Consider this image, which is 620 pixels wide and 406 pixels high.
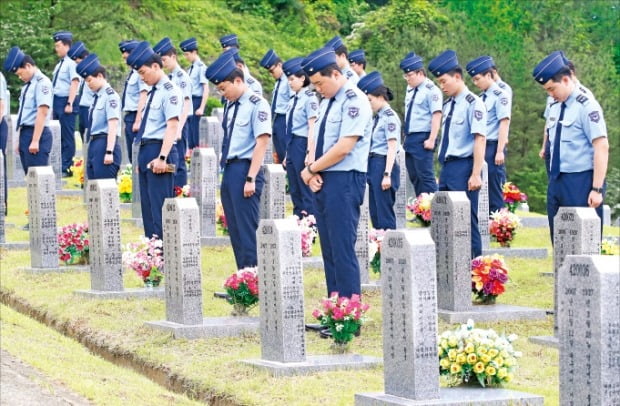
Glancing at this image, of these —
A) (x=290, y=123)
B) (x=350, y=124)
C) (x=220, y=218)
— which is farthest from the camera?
(x=220, y=218)

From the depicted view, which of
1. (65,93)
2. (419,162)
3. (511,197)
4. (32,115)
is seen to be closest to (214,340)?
(419,162)

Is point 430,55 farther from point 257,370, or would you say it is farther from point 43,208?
point 257,370

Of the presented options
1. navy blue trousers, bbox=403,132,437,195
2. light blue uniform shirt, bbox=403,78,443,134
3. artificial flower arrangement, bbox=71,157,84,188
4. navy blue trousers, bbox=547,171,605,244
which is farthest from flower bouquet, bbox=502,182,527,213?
navy blue trousers, bbox=547,171,605,244

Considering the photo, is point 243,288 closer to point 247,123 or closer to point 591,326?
point 247,123

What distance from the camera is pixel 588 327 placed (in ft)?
27.8

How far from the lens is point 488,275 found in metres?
14.4

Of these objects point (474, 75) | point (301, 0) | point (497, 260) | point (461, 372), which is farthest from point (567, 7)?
point (461, 372)

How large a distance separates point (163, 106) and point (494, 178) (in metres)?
4.92

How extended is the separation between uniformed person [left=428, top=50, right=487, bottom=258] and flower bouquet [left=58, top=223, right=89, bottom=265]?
4.36 metres

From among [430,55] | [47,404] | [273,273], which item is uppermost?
[430,55]

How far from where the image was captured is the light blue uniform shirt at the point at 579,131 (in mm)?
13359

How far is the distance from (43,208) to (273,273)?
669 cm

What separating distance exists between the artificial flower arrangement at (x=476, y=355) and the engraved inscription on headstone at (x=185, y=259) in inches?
145

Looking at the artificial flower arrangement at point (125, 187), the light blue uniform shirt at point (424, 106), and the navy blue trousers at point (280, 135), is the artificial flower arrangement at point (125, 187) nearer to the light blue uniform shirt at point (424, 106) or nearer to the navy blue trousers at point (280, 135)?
the navy blue trousers at point (280, 135)
